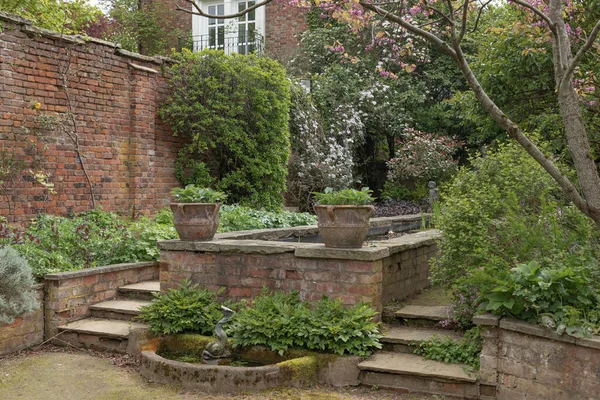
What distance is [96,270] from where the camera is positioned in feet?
21.8

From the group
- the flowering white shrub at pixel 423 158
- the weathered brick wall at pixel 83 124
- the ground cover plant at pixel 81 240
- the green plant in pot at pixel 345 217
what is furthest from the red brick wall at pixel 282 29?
the green plant in pot at pixel 345 217

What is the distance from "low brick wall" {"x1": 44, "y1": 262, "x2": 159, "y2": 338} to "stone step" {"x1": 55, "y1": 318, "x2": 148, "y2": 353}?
4.7 inches

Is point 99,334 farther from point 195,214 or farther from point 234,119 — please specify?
point 234,119

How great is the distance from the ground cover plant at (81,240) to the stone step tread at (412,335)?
345 cm

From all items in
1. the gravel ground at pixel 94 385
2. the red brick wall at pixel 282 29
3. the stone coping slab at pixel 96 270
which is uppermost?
the red brick wall at pixel 282 29

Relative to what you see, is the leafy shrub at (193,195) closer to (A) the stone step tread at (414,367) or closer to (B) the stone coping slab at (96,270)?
(B) the stone coping slab at (96,270)

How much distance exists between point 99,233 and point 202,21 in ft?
37.8

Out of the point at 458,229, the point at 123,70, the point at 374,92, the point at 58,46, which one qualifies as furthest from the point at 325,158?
the point at 458,229

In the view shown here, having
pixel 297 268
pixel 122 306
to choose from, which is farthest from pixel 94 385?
pixel 297 268

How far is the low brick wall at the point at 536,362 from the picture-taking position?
405 cm

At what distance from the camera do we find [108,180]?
967 cm

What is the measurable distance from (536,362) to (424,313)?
140cm

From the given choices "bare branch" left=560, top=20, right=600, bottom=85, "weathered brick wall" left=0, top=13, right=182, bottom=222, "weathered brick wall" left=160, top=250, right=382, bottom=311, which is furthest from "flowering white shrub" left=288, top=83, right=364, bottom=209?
"bare branch" left=560, top=20, right=600, bottom=85

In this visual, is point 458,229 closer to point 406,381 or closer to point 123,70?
point 406,381
